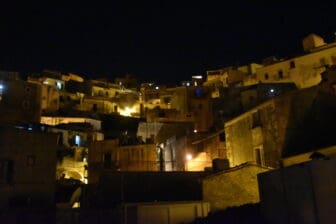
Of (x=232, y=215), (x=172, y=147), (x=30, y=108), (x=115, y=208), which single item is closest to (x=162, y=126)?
(x=172, y=147)

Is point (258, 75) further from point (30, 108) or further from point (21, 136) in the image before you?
point (21, 136)

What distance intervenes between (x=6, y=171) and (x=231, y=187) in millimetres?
17699

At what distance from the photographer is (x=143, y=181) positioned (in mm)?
24391

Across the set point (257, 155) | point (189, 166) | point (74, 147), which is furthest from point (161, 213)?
point (74, 147)

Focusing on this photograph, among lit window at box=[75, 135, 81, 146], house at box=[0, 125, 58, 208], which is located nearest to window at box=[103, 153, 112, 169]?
house at box=[0, 125, 58, 208]

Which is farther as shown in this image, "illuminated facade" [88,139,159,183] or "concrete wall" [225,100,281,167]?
"illuminated facade" [88,139,159,183]

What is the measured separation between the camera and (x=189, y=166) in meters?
35.8

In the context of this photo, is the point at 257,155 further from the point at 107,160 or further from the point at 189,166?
the point at 107,160

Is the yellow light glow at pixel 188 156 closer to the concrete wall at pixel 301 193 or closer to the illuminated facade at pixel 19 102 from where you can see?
the concrete wall at pixel 301 193

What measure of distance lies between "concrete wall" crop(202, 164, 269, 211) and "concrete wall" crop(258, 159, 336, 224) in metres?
6.51

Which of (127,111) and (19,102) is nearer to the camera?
(19,102)

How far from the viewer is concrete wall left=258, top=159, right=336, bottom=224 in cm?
1136

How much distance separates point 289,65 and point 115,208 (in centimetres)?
4433

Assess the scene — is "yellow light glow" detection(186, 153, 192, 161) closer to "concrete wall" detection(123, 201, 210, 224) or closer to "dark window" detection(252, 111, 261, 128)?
"dark window" detection(252, 111, 261, 128)
